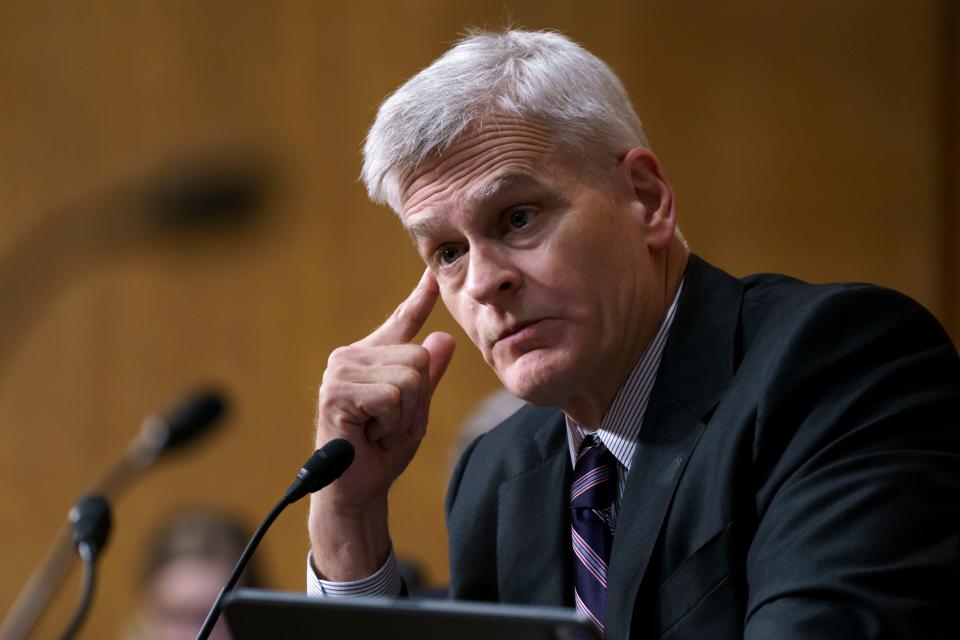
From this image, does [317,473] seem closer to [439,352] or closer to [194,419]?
[439,352]

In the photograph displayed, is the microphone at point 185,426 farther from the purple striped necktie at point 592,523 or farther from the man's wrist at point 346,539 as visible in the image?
the purple striped necktie at point 592,523

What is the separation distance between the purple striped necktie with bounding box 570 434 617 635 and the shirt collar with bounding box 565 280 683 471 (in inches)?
1.1

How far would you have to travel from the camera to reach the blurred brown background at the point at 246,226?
4852mm

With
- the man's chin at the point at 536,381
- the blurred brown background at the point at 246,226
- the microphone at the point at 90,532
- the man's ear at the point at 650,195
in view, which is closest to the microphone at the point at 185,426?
the microphone at the point at 90,532

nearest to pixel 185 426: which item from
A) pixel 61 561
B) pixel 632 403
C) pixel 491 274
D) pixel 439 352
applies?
pixel 61 561

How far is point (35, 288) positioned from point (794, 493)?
13.0ft

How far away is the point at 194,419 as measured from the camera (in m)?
2.46

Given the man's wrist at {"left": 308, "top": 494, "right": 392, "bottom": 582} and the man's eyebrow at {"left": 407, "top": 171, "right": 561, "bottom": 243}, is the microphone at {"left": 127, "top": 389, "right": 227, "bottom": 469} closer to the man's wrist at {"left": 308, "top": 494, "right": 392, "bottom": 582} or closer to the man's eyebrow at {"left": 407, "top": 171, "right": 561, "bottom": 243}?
Answer: the man's wrist at {"left": 308, "top": 494, "right": 392, "bottom": 582}

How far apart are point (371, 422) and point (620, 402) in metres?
0.46

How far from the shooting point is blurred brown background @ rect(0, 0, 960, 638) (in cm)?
485

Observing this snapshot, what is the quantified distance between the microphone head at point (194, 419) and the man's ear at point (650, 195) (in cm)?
93

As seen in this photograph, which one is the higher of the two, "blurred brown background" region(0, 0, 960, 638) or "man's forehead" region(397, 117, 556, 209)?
"man's forehead" region(397, 117, 556, 209)

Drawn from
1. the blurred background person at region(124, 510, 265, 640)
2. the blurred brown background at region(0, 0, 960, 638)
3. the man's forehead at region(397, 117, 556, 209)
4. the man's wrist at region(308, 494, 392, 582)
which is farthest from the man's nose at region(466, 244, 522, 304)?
the blurred brown background at region(0, 0, 960, 638)

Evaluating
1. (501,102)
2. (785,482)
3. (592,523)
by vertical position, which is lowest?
(592,523)
